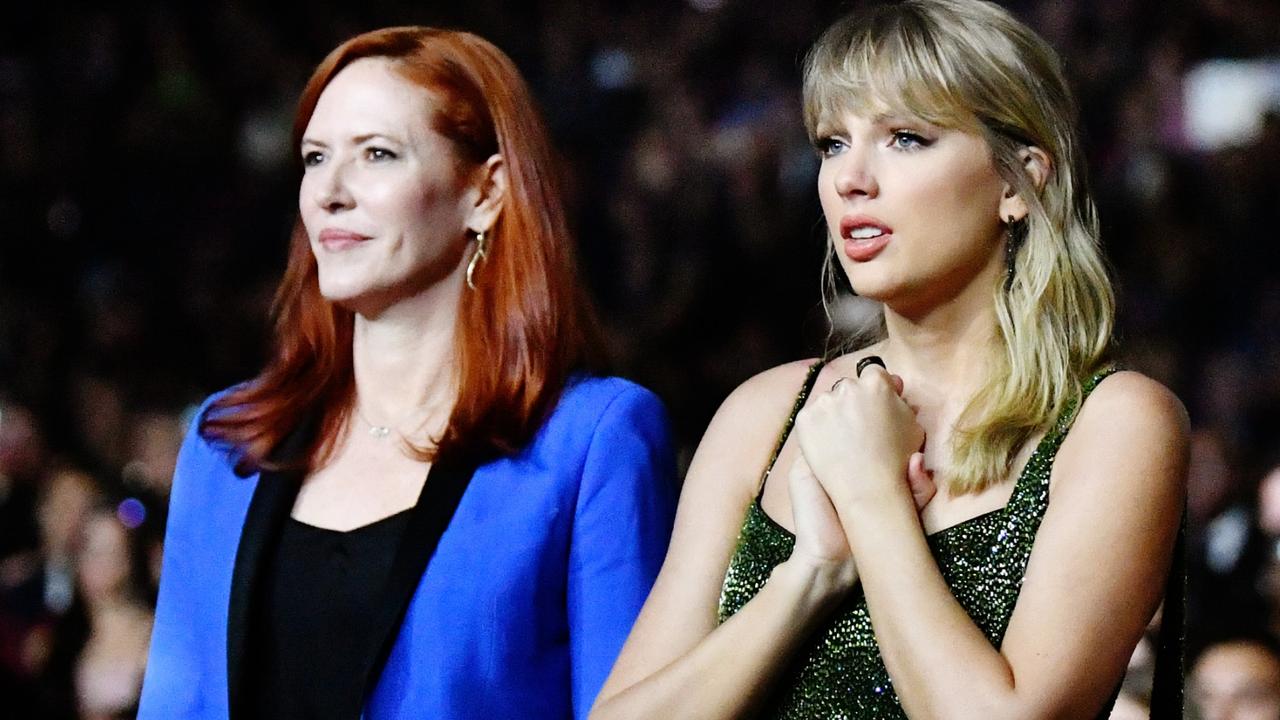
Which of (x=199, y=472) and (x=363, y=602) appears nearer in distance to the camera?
(x=363, y=602)

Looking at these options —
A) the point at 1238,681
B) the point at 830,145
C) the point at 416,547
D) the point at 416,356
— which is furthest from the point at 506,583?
the point at 1238,681

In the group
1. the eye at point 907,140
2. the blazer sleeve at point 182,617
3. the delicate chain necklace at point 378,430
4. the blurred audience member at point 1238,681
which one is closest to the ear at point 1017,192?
the eye at point 907,140

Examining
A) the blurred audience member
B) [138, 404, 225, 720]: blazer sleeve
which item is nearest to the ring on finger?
[138, 404, 225, 720]: blazer sleeve

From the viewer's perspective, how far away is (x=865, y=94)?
72.1 inches

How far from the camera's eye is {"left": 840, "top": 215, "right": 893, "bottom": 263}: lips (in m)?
1.81

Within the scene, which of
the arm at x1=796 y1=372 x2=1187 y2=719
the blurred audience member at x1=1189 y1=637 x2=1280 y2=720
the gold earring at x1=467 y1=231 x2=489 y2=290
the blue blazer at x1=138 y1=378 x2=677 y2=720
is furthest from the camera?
the blurred audience member at x1=1189 y1=637 x2=1280 y2=720

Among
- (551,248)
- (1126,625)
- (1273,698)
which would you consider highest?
(551,248)

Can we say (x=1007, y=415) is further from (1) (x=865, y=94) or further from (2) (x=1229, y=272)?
(2) (x=1229, y=272)

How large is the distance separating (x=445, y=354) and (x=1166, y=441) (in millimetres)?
1026

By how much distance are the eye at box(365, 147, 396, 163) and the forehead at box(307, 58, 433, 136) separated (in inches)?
1.0

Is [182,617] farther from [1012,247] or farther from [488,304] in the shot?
[1012,247]

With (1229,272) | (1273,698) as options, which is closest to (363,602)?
(1273,698)

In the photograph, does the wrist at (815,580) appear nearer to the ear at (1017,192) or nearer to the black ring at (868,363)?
the black ring at (868,363)

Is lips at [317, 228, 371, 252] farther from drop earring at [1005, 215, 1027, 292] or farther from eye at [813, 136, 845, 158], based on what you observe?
drop earring at [1005, 215, 1027, 292]
